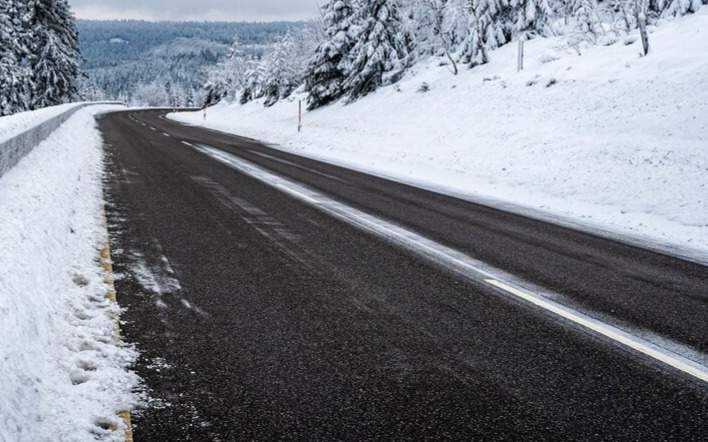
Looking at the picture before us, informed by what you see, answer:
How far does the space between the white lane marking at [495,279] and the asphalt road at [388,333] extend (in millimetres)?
88

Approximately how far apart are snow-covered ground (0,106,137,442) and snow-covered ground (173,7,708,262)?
7247 millimetres

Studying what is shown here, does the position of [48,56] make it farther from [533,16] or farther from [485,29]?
[533,16]

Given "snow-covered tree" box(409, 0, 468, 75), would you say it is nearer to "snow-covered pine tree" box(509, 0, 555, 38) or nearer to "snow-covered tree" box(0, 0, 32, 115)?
"snow-covered pine tree" box(509, 0, 555, 38)

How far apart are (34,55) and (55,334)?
2147 inches

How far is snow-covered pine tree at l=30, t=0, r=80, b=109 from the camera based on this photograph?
50094 millimetres

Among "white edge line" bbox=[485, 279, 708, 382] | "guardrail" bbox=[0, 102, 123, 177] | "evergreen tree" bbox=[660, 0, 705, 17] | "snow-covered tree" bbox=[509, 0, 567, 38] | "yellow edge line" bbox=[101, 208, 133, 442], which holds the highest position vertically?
"snow-covered tree" bbox=[509, 0, 567, 38]

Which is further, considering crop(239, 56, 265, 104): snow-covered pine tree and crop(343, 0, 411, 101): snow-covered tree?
crop(239, 56, 265, 104): snow-covered pine tree

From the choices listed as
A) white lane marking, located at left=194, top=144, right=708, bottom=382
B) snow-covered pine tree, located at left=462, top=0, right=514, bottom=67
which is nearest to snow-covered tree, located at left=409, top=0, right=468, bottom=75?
snow-covered pine tree, located at left=462, top=0, right=514, bottom=67

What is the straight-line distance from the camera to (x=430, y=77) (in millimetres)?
30734

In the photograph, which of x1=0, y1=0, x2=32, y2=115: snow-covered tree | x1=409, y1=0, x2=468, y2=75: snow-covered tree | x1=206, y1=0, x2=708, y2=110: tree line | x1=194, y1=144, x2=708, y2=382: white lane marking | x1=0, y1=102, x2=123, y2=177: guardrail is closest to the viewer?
x1=194, y1=144, x2=708, y2=382: white lane marking

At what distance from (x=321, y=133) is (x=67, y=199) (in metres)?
20.0

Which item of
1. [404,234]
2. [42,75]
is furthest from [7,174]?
[42,75]

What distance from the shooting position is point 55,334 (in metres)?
3.91

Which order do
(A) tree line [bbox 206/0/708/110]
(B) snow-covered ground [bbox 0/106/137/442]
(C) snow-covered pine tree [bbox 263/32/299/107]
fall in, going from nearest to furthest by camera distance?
(B) snow-covered ground [bbox 0/106/137/442] < (A) tree line [bbox 206/0/708/110] < (C) snow-covered pine tree [bbox 263/32/299/107]
